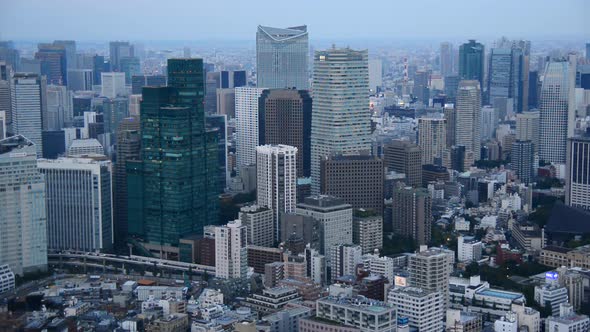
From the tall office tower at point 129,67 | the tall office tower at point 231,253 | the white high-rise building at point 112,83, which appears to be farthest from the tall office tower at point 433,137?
the white high-rise building at point 112,83

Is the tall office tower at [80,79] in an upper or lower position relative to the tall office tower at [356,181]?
upper

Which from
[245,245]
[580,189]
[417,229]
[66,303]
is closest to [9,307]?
[66,303]

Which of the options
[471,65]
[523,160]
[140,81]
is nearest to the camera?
[523,160]

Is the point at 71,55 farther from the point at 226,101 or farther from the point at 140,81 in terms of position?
the point at 226,101

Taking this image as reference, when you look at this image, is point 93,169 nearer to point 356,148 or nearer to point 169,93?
point 169,93

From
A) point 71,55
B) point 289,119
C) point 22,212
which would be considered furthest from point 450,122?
point 22,212

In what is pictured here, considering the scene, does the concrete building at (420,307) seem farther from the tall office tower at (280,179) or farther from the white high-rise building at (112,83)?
the white high-rise building at (112,83)

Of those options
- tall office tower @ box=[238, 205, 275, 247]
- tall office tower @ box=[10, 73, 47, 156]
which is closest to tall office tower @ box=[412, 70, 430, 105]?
tall office tower @ box=[10, 73, 47, 156]
